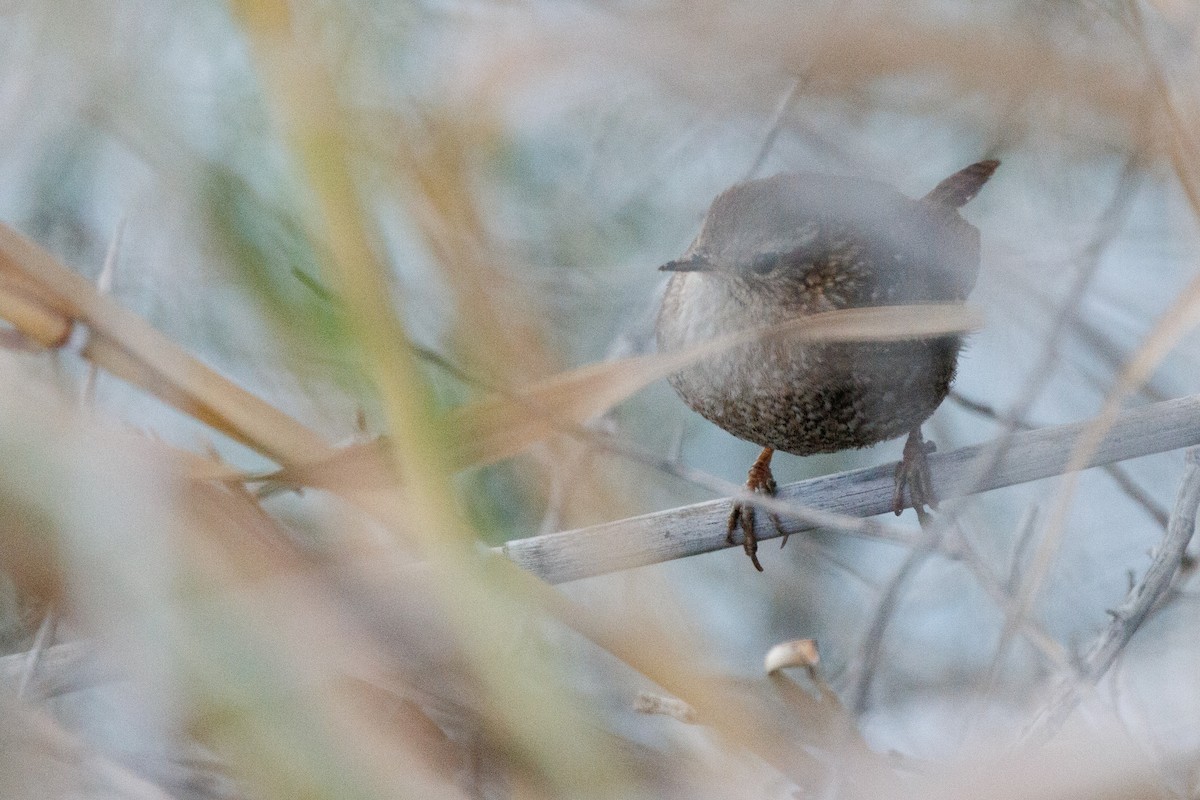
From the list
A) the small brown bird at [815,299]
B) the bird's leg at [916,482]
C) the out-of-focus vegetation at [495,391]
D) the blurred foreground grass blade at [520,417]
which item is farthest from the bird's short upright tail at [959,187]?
the blurred foreground grass blade at [520,417]

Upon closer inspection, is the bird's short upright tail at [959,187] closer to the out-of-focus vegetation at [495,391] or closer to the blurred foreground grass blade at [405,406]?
the out-of-focus vegetation at [495,391]

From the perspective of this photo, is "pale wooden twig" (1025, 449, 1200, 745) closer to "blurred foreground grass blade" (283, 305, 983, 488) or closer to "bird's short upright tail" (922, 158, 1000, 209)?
"blurred foreground grass blade" (283, 305, 983, 488)

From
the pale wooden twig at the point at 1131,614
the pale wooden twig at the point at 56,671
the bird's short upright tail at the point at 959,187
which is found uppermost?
the bird's short upright tail at the point at 959,187

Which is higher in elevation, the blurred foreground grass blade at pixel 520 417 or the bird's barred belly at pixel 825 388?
the bird's barred belly at pixel 825 388

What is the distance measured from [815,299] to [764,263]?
4.6 inches

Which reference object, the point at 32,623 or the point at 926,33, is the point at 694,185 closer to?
the point at 926,33

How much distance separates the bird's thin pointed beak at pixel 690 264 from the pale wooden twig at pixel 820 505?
42 cm

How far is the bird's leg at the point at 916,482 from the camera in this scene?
2037 mm

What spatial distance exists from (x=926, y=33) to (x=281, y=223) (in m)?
0.82

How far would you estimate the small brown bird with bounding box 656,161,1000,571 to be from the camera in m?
1.99

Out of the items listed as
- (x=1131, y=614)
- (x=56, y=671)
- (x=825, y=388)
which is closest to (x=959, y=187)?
(x=825, y=388)

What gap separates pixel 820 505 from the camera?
186cm

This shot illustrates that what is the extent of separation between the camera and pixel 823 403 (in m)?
2.02

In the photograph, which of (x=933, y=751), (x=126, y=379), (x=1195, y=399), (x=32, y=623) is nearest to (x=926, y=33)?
(x=1195, y=399)
